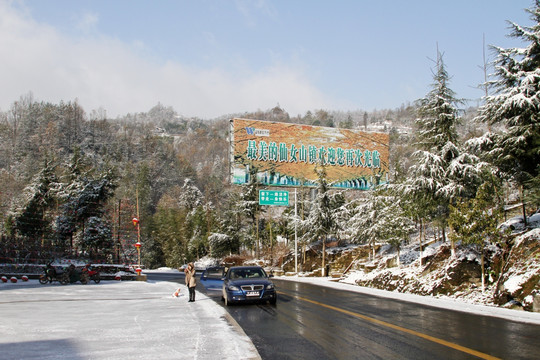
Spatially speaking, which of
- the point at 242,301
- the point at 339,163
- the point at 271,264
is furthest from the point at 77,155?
the point at 242,301

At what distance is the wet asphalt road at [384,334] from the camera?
295 inches

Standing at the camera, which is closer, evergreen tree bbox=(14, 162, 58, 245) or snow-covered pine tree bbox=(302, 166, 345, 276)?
snow-covered pine tree bbox=(302, 166, 345, 276)

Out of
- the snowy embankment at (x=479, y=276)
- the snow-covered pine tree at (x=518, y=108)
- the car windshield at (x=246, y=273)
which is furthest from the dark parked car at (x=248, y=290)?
the snow-covered pine tree at (x=518, y=108)

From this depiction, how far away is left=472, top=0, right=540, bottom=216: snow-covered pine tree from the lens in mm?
17688

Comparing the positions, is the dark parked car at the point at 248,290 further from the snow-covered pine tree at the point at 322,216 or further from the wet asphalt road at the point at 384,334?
the snow-covered pine tree at the point at 322,216

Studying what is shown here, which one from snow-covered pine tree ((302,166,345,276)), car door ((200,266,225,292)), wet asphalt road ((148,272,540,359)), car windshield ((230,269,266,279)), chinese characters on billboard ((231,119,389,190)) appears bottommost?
car door ((200,266,225,292))

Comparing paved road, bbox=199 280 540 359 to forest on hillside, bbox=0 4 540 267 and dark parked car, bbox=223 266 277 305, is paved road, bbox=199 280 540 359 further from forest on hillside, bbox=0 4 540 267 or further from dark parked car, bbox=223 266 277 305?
forest on hillside, bbox=0 4 540 267

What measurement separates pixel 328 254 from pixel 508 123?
32046 millimetres

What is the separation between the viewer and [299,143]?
154 ft

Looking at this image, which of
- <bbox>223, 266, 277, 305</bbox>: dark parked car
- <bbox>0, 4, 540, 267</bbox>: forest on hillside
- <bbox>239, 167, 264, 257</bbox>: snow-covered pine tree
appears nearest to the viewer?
<bbox>223, 266, 277, 305</bbox>: dark parked car

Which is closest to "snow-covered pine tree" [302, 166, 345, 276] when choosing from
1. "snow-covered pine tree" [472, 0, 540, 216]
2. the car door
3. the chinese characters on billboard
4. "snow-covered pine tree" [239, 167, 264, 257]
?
the chinese characters on billboard

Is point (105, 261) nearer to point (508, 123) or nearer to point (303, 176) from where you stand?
point (303, 176)

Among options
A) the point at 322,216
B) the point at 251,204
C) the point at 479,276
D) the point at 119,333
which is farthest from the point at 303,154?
the point at 119,333

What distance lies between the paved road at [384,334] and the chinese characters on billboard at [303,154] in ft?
101
